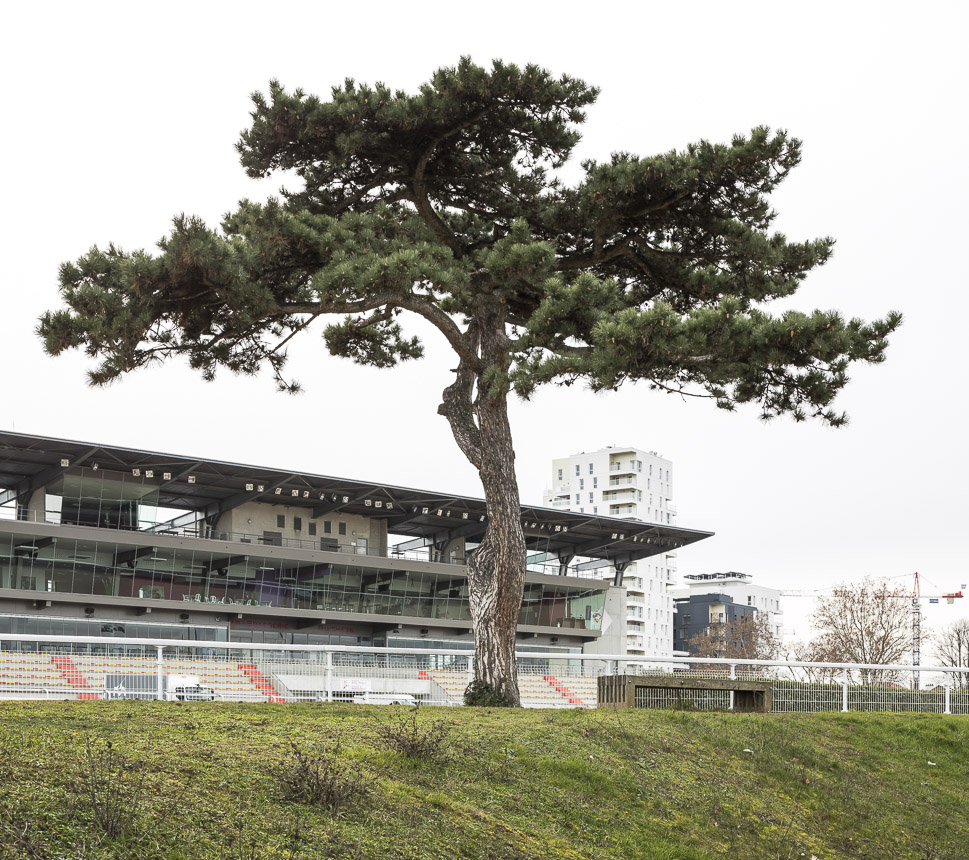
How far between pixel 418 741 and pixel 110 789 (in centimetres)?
344

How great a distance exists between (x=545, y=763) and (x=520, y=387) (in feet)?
18.9

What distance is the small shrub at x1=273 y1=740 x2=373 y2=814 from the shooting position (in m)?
6.72

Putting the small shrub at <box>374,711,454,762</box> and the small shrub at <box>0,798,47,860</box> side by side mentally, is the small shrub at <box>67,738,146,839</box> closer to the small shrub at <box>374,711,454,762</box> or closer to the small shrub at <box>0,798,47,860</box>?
the small shrub at <box>0,798,47,860</box>

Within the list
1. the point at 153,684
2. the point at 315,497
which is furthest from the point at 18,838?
the point at 315,497

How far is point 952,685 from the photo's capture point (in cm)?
1816

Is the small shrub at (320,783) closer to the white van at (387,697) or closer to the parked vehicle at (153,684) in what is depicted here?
the parked vehicle at (153,684)

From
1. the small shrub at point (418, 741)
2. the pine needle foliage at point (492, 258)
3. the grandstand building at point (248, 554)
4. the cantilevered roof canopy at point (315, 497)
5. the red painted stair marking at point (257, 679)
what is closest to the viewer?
the small shrub at point (418, 741)

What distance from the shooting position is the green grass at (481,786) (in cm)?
581

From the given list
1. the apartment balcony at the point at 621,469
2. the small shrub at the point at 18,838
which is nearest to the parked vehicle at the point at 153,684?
the small shrub at the point at 18,838

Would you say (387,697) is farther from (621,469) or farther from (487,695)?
(621,469)

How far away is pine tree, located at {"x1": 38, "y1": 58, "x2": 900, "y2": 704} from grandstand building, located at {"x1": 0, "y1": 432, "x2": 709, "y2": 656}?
3011 centimetres

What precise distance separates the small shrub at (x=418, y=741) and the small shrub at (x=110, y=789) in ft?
7.81

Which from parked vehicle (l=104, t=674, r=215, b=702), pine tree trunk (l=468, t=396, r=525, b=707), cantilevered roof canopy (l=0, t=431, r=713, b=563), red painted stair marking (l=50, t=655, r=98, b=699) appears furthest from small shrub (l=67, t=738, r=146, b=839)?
cantilevered roof canopy (l=0, t=431, r=713, b=563)

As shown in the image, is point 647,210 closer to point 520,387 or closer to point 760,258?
point 760,258
